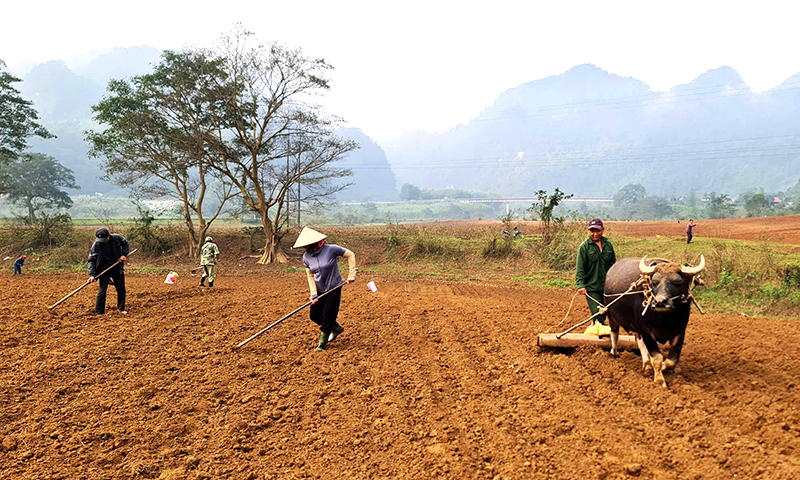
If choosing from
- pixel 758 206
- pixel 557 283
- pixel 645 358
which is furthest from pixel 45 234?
pixel 758 206

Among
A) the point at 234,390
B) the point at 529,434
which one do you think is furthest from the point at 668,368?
the point at 234,390

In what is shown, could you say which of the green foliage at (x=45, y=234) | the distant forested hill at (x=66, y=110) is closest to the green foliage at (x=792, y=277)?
the green foliage at (x=45, y=234)

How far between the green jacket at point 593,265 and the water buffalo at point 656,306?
557 millimetres

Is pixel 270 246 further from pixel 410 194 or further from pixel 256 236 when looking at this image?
pixel 410 194

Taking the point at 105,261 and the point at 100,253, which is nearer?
the point at 100,253

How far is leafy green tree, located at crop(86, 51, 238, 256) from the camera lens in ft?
69.9

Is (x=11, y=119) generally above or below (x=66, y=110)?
below

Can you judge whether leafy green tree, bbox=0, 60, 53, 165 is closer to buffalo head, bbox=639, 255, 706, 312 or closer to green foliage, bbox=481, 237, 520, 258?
green foliage, bbox=481, 237, 520, 258

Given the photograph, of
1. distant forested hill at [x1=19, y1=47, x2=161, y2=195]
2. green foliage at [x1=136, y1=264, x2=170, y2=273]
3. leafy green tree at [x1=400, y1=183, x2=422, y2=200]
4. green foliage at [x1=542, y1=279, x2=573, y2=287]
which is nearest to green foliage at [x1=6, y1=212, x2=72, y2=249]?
green foliage at [x1=136, y1=264, x2=170, y2=273]

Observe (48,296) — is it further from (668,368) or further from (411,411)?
(668,368)

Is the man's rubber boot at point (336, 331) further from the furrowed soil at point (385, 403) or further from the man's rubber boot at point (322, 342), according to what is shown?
the man's rubber boot at point (322, 342)

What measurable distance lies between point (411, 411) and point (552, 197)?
53.2 feet

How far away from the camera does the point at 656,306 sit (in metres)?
5.14

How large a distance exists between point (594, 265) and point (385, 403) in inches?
139
